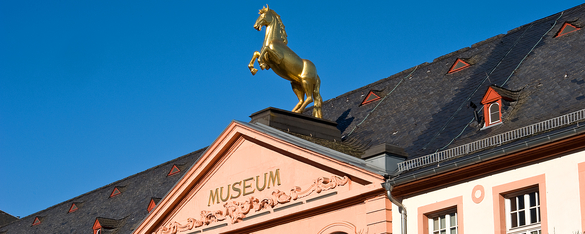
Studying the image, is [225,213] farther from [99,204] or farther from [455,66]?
[99,204]

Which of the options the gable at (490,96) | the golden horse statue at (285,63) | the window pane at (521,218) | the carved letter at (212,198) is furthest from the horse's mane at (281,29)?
the window pane at (521,218)

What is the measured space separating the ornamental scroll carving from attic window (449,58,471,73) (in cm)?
834

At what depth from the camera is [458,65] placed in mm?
38656

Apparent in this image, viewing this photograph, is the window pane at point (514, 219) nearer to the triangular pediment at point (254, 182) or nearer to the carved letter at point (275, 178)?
the triangular pediment at point (254, 182)

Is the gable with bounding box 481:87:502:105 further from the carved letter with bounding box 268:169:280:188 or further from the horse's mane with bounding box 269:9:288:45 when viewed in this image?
the horse's mane with bounding box 269:9:288:45

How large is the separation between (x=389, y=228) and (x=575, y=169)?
21.6ft

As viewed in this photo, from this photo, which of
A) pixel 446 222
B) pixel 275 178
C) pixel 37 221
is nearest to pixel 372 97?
pixel 275 178

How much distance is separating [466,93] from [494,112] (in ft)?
14.0

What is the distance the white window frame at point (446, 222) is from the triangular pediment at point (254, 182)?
84.3 inches

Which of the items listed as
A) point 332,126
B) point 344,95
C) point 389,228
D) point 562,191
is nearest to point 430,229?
point 389,228

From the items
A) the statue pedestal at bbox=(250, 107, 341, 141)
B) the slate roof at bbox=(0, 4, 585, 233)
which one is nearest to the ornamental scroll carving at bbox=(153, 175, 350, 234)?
the slate roof at bbox=(0, 4, 585, 233)

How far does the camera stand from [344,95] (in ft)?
145

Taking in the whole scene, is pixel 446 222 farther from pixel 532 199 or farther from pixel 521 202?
pixel 532 199

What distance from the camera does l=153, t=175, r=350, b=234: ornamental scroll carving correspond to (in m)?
33.1
